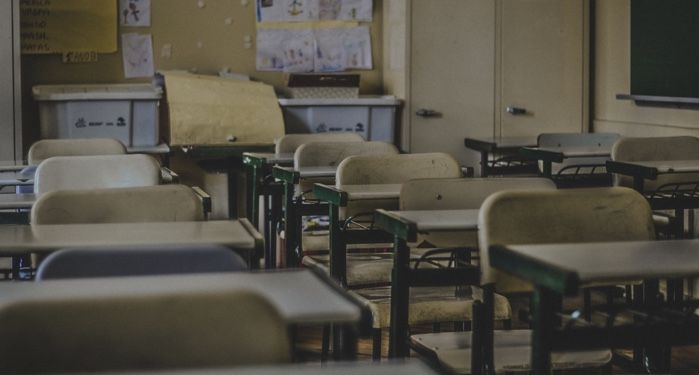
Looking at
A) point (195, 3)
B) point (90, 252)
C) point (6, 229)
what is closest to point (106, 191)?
point (6, 229)

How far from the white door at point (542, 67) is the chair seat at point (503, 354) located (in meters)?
3.82

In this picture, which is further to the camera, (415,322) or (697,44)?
(697,44)

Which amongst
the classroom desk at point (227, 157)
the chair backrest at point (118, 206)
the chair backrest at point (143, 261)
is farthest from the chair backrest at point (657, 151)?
the chair backrest at point (143, 261)

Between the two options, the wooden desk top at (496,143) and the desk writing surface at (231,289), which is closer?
the desk writing surface at (231,289)

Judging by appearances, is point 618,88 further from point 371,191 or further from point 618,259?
point 618,259

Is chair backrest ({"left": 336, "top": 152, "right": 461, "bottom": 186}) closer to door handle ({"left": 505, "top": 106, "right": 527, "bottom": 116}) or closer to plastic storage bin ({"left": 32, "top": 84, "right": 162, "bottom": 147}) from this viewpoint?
plastic storage bin ({"left": 32, "top": 84, "right": 162, "bottom": 147})

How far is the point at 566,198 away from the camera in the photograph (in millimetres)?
2906

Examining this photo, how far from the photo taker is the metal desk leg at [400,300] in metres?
3.03

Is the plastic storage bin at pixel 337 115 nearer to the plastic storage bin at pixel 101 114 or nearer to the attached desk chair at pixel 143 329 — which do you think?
the plastic storage bin at pixel 101 114

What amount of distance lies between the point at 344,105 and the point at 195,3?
1113mm

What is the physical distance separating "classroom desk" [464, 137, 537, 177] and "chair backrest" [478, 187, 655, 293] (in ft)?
10.8

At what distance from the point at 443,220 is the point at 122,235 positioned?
0.84 m

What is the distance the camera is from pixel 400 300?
312 centimetres

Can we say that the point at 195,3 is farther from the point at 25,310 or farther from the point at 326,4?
the point at 25,310
